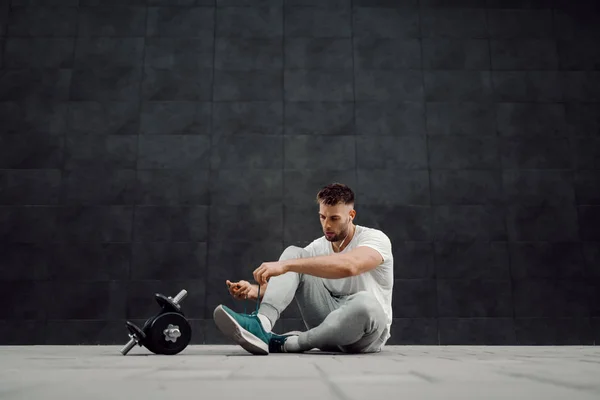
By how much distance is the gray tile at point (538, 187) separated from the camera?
4.18 m

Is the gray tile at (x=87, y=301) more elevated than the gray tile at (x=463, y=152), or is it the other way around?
Result: the gray tile at (x=463, y=152)

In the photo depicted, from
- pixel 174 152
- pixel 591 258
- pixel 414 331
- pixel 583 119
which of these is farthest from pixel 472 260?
pixel 174 152

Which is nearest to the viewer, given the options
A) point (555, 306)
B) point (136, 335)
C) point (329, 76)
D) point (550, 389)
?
point (550, 389)

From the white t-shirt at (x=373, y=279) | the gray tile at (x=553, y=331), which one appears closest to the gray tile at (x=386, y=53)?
the gray tile at (x=553, y=331)

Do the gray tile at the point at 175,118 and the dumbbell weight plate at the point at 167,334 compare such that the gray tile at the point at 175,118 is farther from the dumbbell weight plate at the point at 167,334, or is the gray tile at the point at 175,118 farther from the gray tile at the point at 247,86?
the dumbbell weight plate at the point at 167,334

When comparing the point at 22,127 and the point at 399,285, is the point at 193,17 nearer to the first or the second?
the point at 22,127

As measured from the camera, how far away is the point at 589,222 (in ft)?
13.6

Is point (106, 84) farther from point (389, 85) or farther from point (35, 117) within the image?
point (389, 85)

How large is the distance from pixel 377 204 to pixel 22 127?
121 inches

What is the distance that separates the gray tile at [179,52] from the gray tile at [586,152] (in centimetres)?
326

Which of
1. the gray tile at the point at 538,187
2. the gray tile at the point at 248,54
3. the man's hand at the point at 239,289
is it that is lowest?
the man's hand at the point at 239,289

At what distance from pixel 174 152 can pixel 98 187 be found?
0.68 metres

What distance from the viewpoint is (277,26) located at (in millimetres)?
4473

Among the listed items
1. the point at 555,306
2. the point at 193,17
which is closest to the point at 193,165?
the point at 193,17
